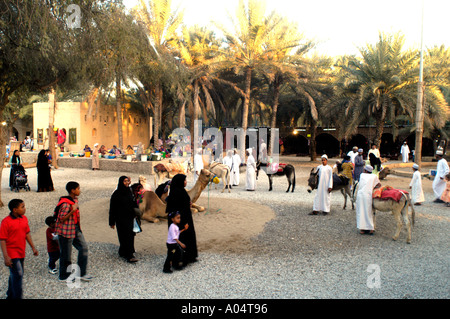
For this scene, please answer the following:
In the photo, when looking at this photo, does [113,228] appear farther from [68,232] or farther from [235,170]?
[235,170]

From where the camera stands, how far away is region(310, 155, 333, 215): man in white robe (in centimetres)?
909

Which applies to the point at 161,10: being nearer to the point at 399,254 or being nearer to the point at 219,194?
the point at 219,194

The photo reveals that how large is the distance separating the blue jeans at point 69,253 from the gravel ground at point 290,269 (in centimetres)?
20

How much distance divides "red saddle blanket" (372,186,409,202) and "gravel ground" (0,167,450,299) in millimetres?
841

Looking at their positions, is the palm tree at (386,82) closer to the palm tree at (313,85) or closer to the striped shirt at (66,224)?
the palm tree at (313,85)

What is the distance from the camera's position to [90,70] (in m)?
10.3

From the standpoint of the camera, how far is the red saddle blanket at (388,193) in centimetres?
704

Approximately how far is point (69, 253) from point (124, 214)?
1.01m

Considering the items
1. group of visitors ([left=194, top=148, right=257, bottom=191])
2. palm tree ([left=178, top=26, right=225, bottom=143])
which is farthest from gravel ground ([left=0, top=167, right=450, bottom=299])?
palm tree ([left=178, top=26, right=225, bottom=143])

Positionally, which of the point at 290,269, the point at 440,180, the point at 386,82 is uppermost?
the point at 386,82

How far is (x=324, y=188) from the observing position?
360 inches

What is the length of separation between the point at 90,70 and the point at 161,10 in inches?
498
